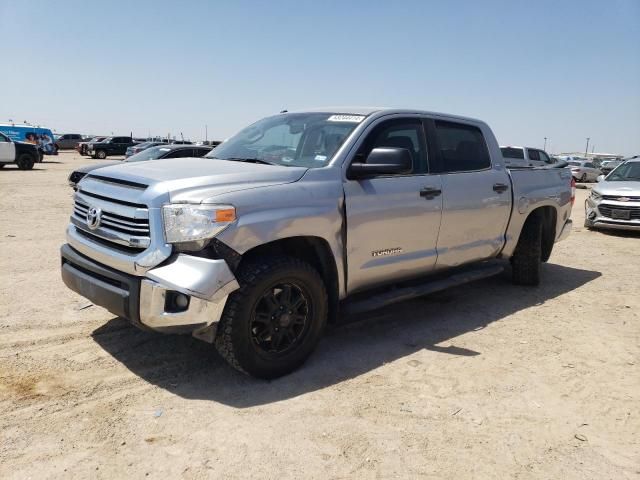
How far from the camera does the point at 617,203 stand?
33.4 feet

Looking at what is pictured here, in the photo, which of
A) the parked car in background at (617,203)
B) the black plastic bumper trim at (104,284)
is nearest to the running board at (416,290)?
the black plastic bumper trim at (104,284)

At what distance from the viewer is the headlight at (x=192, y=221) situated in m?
3.03

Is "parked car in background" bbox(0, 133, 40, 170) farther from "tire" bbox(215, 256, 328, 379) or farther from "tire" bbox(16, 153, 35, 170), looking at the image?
"tire" bbox(215, 256, 328, 379)

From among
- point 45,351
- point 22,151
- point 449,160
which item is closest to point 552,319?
point 449,160

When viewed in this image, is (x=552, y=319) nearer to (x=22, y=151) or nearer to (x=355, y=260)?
(x=355, y=260)

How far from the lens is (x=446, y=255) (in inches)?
Answer: 184

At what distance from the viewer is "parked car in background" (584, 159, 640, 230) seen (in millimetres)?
9984

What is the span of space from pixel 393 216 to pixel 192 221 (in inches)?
65.4

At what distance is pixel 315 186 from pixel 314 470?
5.98ft

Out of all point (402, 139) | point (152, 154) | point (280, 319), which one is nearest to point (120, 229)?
point (280, 319)

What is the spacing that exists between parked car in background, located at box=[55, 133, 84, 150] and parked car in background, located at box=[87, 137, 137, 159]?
16259 millimetres

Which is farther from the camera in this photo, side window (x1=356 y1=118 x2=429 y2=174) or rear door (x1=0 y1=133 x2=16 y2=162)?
rear door (x1=0 y1=133 x2=16 y2=162)

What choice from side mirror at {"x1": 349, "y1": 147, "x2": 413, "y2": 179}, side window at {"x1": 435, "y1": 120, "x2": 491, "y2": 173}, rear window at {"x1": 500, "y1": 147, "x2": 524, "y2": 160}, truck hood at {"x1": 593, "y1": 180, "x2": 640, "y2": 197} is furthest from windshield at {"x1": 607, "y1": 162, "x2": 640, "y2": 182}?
side mirror at {"x1": 349, "y1": 147, "x2": 413, "y2": 179}

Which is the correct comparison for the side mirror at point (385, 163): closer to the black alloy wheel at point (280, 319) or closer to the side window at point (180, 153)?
the black alloy wheel at point (280, 319)
